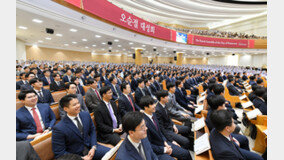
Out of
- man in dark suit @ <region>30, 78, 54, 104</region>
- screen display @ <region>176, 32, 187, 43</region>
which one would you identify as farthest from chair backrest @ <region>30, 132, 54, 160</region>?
screen display @ <region>176, 32, 187, 43</region>

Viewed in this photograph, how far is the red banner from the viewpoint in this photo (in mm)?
17594

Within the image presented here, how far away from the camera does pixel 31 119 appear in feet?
7.28

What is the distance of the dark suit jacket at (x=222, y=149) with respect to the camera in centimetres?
151

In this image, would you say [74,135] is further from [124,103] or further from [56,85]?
[56,85]

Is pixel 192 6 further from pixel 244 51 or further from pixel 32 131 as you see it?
pixel 32 131

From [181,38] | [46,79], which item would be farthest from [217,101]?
[181,38]

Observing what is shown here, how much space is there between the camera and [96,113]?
95.3 inches

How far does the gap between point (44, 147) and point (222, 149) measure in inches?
85.7

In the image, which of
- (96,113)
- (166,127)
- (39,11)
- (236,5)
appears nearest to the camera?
(96,113)

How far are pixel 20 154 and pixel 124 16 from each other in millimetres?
8978

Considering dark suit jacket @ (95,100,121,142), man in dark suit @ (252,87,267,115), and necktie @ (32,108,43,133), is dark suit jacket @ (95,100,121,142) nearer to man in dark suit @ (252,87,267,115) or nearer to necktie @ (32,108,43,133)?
necktie @ (32,108,43,133)

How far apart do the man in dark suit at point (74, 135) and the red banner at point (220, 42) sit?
59.2 feet

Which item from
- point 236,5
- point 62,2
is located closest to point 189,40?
point 236,5

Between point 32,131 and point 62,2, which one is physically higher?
point 62,2
